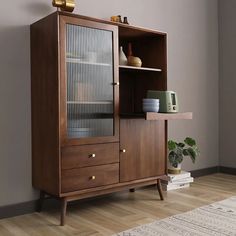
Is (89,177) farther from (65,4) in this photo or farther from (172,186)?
(65,4)

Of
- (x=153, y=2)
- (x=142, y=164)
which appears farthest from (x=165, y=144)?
(x=153, y=2)

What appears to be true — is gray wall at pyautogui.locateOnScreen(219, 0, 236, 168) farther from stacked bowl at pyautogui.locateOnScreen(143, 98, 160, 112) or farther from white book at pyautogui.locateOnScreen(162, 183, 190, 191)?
stacked bowl at pyautogui.locateOnScreen(143, 98, 160, 112)

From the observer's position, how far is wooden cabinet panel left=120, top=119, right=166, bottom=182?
2.34m

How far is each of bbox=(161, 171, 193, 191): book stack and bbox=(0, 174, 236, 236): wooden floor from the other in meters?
0.07

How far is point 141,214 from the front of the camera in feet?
7.43

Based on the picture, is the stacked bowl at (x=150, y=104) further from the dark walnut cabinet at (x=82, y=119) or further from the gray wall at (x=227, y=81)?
the gray wall at (x=227, y=81)

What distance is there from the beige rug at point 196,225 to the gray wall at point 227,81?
1428 mm

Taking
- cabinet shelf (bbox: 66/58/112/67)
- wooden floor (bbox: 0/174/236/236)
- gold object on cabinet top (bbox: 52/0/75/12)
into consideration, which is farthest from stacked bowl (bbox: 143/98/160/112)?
gold object on cabinet top (bbox: 52/0/75/12)

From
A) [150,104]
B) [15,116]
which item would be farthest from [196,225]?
[15,116]

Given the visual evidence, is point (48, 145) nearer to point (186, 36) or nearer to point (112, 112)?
point (112, 112)

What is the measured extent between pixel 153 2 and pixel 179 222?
2.02 m

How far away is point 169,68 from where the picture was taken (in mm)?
3266

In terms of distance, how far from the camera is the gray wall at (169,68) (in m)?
2.25

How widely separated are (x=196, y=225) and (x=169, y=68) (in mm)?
1683
